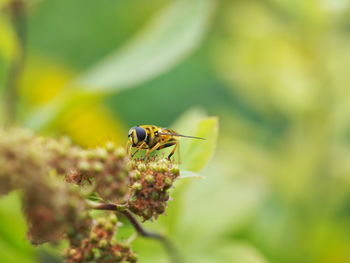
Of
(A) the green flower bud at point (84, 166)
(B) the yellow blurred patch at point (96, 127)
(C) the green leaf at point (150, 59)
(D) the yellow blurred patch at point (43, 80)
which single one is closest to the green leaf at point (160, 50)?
(C) the green leaf at point (150, 59)

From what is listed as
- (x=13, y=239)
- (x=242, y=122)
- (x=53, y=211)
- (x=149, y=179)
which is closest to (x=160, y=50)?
(x=13, y=239)

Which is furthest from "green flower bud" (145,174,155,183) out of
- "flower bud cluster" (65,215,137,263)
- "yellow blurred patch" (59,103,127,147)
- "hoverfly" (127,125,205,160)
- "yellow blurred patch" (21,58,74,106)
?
"yellow blurred patch" (21,58,74,106)

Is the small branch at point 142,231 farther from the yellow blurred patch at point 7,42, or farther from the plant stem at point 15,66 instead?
the yellow blurred patch at point 7,42

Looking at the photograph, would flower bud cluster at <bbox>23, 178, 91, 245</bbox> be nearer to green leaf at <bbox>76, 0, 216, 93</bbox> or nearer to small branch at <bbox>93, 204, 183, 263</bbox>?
small branch at <bbox>93, 204, 183, 263</bbox>

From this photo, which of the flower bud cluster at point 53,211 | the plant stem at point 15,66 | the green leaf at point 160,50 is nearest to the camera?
the flower bud cluster at point 53,211

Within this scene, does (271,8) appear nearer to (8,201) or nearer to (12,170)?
(8,201)

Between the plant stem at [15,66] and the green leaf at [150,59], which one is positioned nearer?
the green leaf at [150,59]

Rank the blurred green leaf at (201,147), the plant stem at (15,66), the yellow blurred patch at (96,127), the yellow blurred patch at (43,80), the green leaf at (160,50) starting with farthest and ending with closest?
the yellow blurred patch at (43,80) < the yellow blurred patch at (96,127) < the plant stem at (15,66) < the green leaf at (160,50) < the blurred green leaf at (201,147)
